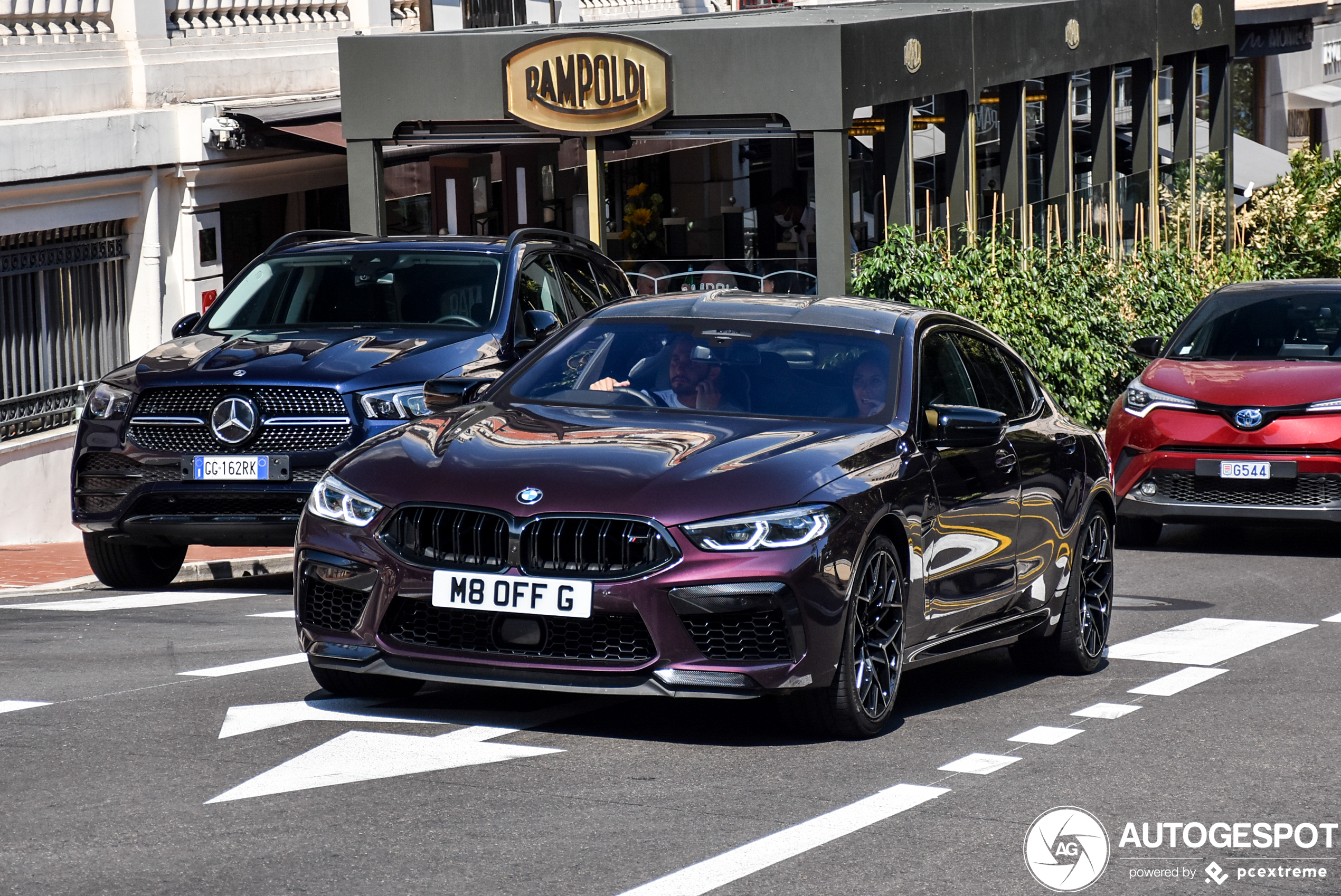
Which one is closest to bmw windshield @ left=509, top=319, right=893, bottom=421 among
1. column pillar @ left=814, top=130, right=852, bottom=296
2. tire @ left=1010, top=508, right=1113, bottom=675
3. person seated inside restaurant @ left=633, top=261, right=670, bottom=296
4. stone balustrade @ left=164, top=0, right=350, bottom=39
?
tire @ left=1010, top=508, right=1113, bottom=675

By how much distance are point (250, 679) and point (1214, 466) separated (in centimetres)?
743

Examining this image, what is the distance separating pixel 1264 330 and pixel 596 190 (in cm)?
631

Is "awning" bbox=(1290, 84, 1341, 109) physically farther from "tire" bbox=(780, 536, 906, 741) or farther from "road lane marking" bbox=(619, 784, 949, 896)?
"road lane marking" bbox=(619, 784, 949, 896)

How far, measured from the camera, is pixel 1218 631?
411 inches

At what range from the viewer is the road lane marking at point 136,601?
1078 centimetres

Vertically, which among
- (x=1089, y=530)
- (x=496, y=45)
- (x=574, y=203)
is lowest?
(x=1089, y=530)

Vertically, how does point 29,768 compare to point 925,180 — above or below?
below

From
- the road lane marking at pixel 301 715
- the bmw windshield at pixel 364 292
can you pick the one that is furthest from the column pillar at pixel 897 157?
the road lane marking at pixel 301 715

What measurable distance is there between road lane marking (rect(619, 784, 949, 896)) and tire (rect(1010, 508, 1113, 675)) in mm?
2666

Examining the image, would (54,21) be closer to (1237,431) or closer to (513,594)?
(1237,431)

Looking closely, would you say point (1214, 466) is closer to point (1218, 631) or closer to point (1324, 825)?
point (1218, 631)

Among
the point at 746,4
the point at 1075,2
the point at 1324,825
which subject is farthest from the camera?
the point at 746,4

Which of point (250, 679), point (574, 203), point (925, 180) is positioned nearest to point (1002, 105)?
point (925, 180)

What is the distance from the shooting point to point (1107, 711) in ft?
26.4
